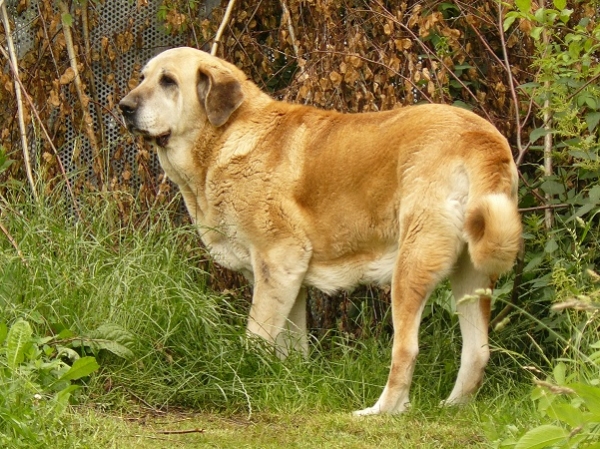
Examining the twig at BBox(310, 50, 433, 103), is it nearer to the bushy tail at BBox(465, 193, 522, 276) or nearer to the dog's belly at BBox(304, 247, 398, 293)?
the dog's belly at BBox(304, 247, 398, 293)

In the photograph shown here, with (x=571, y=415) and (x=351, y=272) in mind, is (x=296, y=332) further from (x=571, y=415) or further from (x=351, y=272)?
(x=571, y=415)

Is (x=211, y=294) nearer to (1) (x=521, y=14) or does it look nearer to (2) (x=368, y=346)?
(2) (x=368, y=346)

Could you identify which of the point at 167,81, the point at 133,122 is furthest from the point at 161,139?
the point at 167,81

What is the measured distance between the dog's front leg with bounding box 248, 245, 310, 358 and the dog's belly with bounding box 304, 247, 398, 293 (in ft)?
0.24

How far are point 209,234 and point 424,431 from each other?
179 centimetres

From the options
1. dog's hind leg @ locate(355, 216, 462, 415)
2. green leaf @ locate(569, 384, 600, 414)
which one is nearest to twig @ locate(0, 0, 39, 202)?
dog's hind leg @ locate(355, 216, 462, 415)

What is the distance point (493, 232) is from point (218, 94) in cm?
189

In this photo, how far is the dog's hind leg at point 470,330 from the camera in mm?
5086

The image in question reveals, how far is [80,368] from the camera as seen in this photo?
14.3ft

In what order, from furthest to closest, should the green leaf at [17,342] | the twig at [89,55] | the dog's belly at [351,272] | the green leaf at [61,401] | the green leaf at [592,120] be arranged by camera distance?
1. the twig at [89,55]
2. the green leaf at [592,120]
3. the dog's belly at [351,272]
4. the green leaf at [17,342]
5. the green leaf at [61,401]

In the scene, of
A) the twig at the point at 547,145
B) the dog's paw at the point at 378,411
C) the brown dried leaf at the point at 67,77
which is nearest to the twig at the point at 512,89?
the twig at the point at 547,145

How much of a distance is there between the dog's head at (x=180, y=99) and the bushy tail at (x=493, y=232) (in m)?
1.69

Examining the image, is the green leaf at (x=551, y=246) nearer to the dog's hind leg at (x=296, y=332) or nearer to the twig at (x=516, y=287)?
the twig at (x=516, y=287)

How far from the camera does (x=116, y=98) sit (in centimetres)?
721
